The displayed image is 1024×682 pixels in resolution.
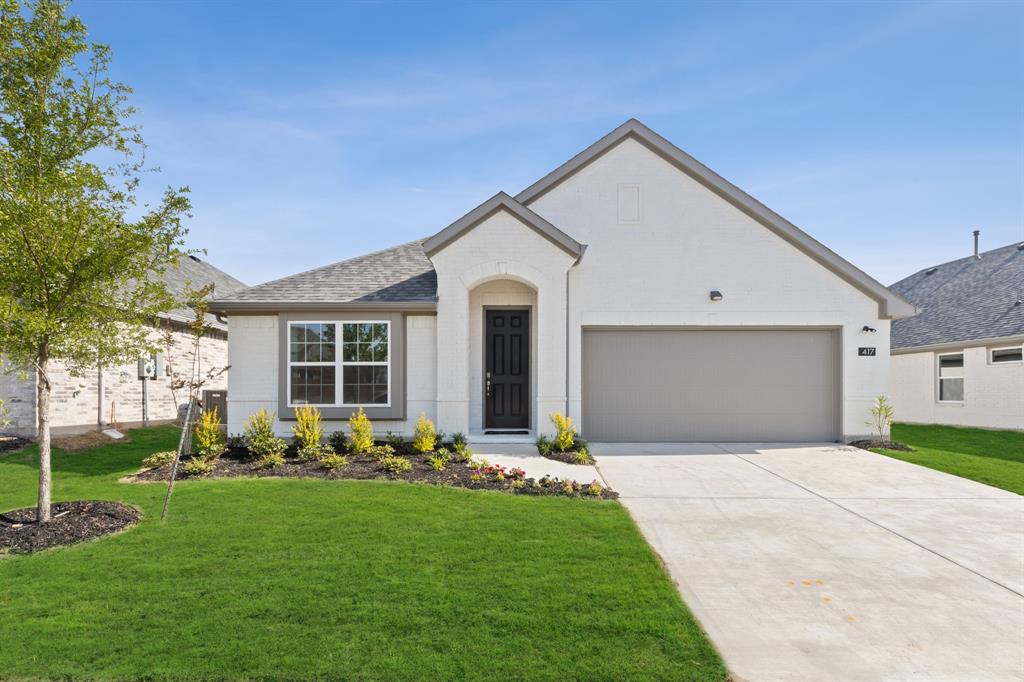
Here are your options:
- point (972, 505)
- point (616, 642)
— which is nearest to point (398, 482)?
point (616, 642)

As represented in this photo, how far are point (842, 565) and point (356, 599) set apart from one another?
4326 mm

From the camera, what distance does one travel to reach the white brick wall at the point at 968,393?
1499 centimetres

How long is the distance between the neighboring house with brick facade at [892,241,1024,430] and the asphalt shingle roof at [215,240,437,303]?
51.2 ft

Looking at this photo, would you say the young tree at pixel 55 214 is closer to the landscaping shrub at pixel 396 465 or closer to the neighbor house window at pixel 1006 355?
the landscaping shrub at pixel 396 465

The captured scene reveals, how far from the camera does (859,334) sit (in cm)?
1187

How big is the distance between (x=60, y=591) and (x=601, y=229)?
34.0 ft

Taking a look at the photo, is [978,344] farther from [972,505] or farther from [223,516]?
[223,516]

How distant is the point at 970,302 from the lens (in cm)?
1825

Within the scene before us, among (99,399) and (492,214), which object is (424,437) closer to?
(492,214)

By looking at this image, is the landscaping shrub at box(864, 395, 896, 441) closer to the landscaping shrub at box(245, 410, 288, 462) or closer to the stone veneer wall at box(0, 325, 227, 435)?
the landscaping shrub at box(245, 410, 288, 462)

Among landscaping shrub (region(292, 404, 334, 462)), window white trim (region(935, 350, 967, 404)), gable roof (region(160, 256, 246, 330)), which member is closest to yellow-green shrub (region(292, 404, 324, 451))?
landscaping shrub (region(292, 404, 334, 462))

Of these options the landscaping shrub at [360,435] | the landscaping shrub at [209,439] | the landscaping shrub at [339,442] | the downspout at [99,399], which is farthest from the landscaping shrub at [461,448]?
the downspout at [99,399]

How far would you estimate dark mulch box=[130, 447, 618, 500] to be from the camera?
770 centimetres

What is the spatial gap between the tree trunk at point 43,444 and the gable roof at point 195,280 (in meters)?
9.38
